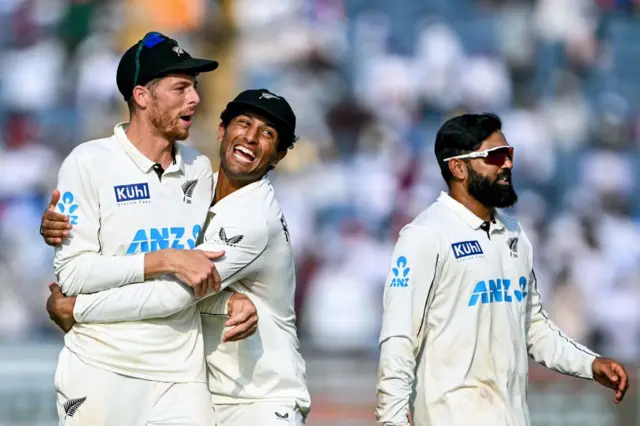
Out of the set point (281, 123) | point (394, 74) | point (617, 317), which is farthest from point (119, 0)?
point (281, 123)

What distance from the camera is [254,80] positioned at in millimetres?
15438

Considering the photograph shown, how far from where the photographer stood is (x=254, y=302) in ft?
18.9

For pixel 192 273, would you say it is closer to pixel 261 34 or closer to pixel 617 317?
pixel 617 317

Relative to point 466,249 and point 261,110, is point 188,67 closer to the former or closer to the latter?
point 261,110

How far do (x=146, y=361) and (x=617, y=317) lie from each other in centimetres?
848

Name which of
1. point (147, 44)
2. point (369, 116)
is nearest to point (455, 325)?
point (147, 44)

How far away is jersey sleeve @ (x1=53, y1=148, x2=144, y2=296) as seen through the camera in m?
5.35

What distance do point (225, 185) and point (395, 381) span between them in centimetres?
116

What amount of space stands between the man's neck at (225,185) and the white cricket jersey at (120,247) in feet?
0.91

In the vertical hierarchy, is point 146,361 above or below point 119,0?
below

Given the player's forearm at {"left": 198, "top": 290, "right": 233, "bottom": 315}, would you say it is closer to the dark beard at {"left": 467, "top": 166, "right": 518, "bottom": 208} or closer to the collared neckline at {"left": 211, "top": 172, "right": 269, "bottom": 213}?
the collared neckline at {"left": 211, "top": 172, "right": 269, "bottom": 213}

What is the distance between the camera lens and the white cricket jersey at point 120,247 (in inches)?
212

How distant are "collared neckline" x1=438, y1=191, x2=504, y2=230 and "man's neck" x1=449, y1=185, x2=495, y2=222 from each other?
0.02 m

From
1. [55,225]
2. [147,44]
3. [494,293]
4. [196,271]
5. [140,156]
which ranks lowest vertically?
[494,293]
